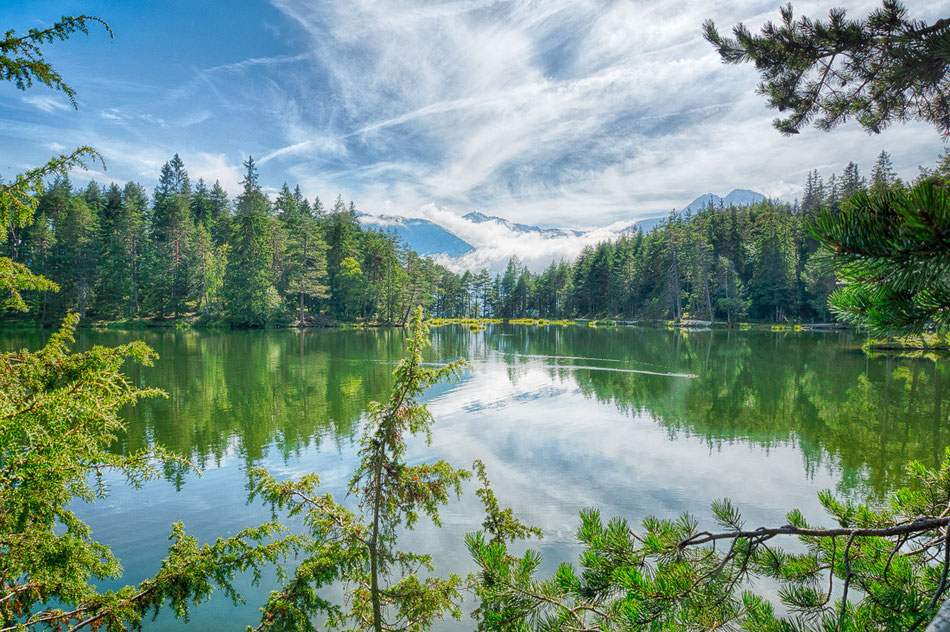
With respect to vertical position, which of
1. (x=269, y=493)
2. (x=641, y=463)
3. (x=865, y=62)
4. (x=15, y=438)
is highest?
(x=865, y=62)

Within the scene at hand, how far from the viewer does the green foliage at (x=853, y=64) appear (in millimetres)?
3488

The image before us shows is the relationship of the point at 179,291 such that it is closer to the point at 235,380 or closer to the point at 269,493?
the point at 235,380

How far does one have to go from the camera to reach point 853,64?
4320mm

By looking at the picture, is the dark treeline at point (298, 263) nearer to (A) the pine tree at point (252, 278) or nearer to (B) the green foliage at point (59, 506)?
(A) the pine tree at point (252, 278)

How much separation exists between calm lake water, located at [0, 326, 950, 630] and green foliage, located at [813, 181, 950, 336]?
5.06 metres

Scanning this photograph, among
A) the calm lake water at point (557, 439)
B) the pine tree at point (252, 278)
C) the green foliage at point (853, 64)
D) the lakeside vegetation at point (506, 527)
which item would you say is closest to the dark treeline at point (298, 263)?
the pine tree at point (252, 278)

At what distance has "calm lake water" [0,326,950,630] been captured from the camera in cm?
730

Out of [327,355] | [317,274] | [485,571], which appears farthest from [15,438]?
[317,274]

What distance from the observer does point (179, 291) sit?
5366cm

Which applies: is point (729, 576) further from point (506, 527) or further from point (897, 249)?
point (506, 527)

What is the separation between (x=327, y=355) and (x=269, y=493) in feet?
83.8

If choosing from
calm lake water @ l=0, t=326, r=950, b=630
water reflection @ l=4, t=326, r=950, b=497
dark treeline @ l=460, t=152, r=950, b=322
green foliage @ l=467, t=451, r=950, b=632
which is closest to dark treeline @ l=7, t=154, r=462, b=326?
water reflection @ l=4, t=326, r=950, b=497

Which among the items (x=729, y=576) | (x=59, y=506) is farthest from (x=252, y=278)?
(x=729, y=576)

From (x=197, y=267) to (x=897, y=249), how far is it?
59.6m
